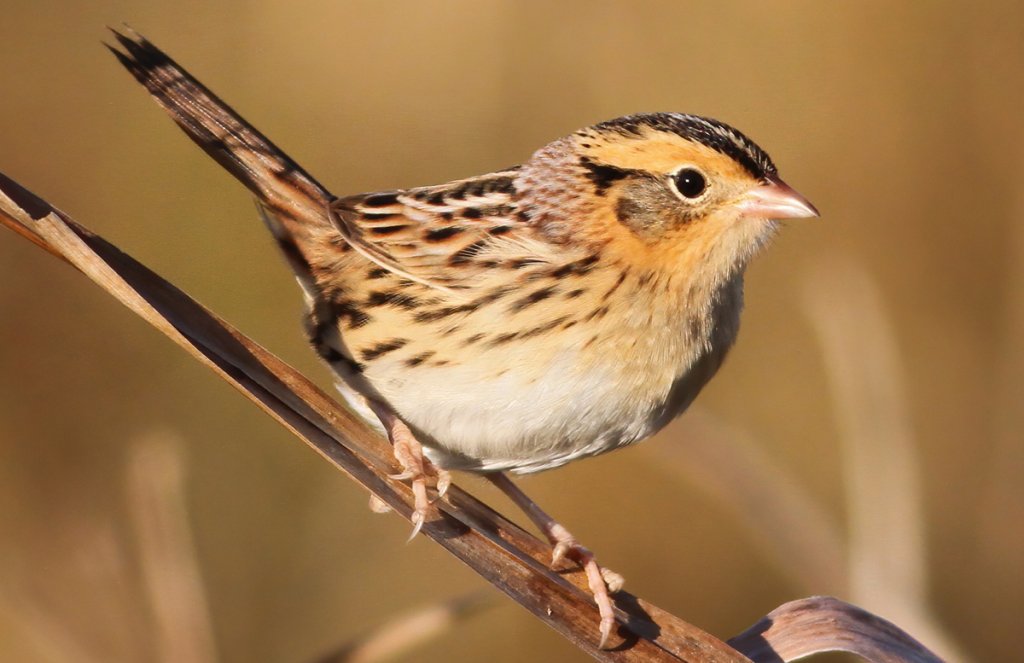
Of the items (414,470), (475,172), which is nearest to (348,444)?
(414,470)

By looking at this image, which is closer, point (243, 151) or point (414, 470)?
point (414, 470)

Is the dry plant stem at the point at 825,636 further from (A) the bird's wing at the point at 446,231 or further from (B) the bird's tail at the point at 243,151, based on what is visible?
(B) the bird's tail at the point at 243,151

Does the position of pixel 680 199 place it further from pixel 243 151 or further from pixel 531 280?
pixel 243 151

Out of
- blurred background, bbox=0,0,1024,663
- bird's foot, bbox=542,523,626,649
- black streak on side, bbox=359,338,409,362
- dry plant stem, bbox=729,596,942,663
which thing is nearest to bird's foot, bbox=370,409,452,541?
black streak on side, bbox=359,338,409,362

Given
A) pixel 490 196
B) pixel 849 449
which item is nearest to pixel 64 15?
pixel 490 196

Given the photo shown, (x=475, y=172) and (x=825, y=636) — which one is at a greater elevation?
(x=475, y=172)
